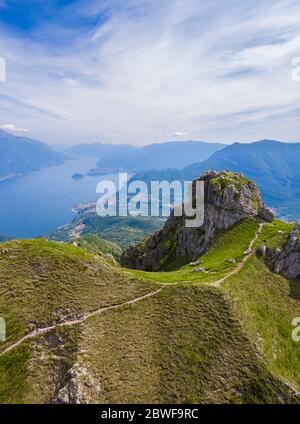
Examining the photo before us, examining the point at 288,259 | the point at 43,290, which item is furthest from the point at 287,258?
the point at 43,290

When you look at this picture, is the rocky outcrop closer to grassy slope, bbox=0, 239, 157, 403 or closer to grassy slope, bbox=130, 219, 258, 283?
grassy slope, bbox=130, 219, 258, 283

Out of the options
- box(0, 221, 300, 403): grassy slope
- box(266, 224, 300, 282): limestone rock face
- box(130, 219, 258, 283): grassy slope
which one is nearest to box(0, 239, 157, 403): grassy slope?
box(0, 221, 300, 403): grassy slope

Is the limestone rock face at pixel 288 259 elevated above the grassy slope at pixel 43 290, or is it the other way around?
the limestone rock face at pixel 288 259

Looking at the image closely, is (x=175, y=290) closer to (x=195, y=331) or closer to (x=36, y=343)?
(x=195, y=331)

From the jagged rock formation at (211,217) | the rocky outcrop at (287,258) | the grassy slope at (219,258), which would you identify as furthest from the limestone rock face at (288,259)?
the jagged rock formation at (211,217)

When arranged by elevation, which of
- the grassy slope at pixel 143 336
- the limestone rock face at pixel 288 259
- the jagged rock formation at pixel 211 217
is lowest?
the grassy slope at pixel 143 336

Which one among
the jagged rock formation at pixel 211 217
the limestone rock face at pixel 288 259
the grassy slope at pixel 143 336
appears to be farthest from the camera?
the jagged rock formation at pixel 211 217

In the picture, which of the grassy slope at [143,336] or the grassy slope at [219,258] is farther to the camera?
the grassy slope at [219,258]

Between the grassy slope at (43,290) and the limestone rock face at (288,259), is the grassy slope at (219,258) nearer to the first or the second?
the limestone rock face at (288,259)
